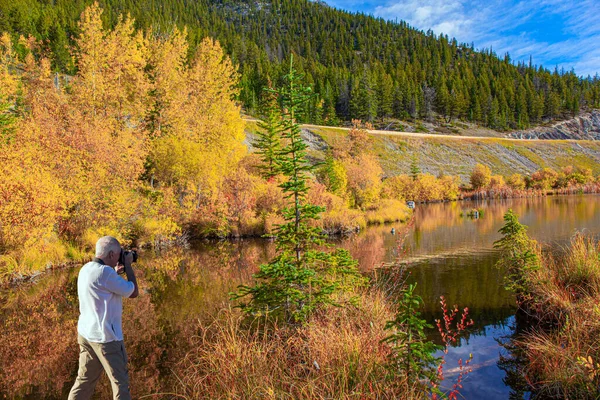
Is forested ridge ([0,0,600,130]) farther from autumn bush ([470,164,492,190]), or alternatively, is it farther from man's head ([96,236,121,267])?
man's head ([96,236,121,267])

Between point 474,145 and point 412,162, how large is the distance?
2103 cm

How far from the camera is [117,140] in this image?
21828 millimetres

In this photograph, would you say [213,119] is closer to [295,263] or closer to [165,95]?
[165,95]

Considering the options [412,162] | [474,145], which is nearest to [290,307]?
[412,162]

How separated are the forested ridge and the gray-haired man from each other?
53.2 metres

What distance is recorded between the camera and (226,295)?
12930 mm

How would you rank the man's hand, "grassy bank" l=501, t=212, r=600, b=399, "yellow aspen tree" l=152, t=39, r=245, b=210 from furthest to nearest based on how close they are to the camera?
1. "yellow aspen tree" l=152, t=39, r=245, b=210
2. "grassy bank" l=501, t=212, r=600, b=399
3. the man's hand

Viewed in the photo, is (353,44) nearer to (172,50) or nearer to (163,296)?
(172,50)

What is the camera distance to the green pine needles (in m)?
6.98

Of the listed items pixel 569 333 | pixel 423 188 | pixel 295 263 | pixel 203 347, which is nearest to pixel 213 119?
pixel 203 347

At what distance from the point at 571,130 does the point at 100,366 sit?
125 metres

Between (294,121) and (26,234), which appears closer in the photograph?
(294,121)

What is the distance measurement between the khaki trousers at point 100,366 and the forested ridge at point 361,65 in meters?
53.4

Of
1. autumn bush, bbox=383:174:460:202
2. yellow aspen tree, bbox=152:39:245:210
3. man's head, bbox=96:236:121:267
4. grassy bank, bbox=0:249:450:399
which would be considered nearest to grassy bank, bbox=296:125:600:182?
autumn bush, bbox=383:174:460:202
